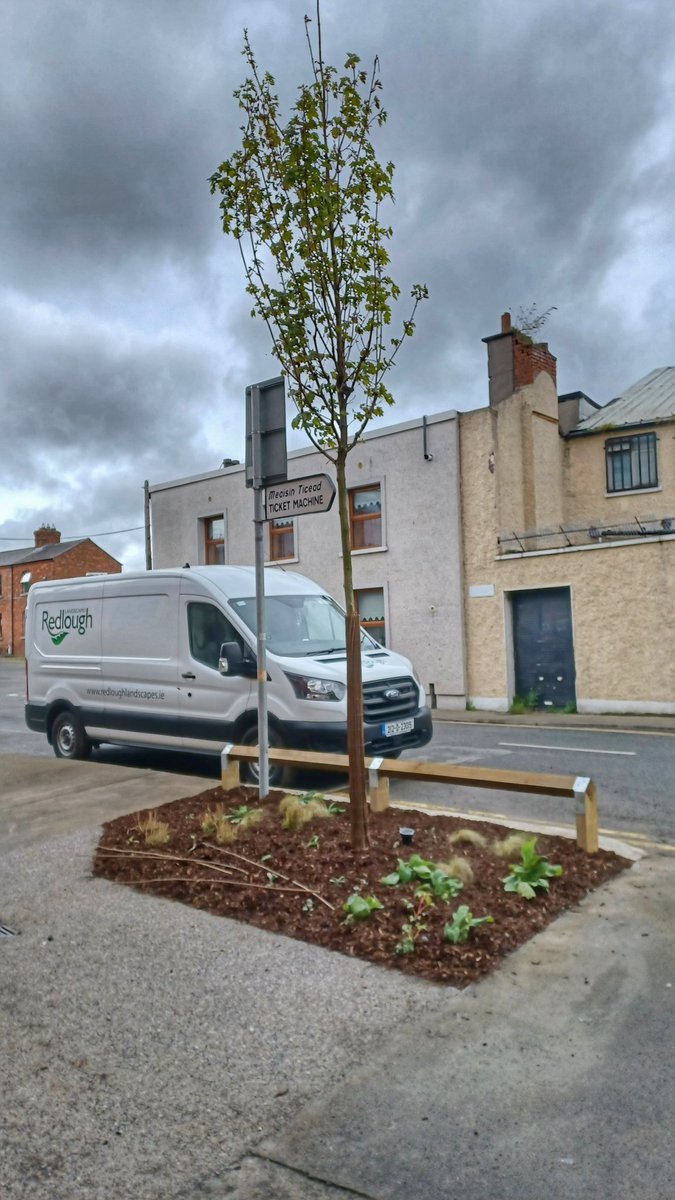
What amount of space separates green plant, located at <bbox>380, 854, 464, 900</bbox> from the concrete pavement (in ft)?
1.78

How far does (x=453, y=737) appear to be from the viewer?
13.3 meters

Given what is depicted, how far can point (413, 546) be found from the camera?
2086 centimetres

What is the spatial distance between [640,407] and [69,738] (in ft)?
60.1

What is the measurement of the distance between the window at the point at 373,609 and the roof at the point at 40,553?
122ft

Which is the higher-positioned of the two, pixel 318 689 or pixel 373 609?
pixel 373 609

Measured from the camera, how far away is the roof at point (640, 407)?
22.2 meters

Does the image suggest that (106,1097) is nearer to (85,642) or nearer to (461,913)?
(461,913)

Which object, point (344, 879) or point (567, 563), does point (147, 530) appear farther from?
point (344, 879)

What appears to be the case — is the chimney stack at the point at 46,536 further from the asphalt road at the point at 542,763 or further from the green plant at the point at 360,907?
the green plant at the point at 360,907

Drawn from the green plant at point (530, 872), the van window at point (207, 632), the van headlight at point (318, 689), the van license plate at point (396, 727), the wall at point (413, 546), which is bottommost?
the green plant at point (530, 872)

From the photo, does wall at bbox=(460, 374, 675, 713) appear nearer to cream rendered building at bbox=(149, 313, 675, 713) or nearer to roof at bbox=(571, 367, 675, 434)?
cream rendered building at bbox=(149, 313, 675, 713)

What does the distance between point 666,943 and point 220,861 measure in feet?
8.42

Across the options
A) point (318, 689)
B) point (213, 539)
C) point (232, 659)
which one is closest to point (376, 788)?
point (318, 689)

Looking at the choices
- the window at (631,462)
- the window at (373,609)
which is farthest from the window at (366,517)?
the window at (631,462)
